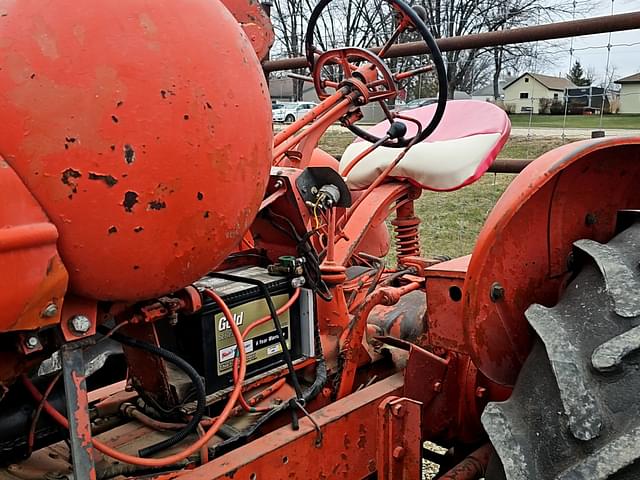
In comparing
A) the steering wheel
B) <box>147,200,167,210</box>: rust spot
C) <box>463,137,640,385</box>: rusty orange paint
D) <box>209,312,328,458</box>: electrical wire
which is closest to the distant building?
the steering wheel

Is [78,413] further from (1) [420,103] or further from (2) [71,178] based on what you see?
(1) [420,103]

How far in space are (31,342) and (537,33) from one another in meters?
2.95

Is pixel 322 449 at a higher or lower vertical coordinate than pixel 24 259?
lower

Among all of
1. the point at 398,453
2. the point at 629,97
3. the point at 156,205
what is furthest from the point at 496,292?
the point at 629,97

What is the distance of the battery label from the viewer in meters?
1.54

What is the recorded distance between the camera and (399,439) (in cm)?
164

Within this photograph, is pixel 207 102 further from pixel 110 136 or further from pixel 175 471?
pixel 175 471

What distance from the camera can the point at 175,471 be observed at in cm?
141

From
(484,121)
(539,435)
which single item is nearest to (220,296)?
(539,435)

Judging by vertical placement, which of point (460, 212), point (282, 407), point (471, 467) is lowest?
point (460, 212)

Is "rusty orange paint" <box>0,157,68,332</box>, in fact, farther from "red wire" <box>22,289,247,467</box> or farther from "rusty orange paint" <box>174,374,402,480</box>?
"rusty orange paint" <box>174,374,402,480</box>

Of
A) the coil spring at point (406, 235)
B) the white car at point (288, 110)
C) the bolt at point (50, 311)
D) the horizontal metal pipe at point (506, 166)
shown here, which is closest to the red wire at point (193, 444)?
the bolt at point (50, 311)

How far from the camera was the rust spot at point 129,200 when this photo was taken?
3.28 ft

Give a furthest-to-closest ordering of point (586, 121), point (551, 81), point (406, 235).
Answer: point (551, 81) → point (586, 121) → point (406, 235)
